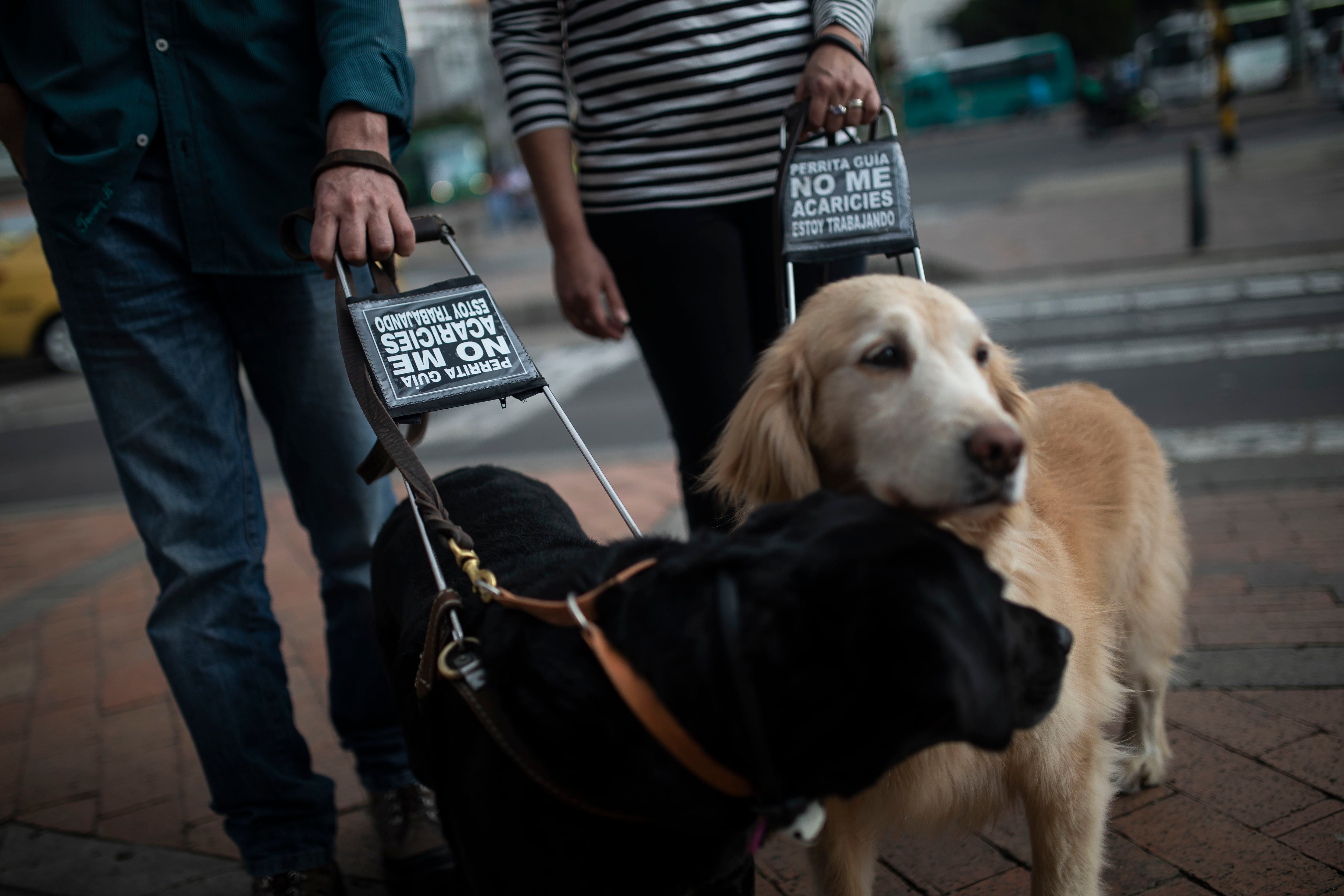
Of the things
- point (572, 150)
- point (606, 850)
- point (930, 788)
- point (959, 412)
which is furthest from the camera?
point (572, 150)

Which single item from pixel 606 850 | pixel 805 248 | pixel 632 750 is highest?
pixel 805 248

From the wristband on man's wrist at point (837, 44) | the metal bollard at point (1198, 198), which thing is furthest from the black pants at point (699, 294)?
the metal bollard at point (1198, 198)

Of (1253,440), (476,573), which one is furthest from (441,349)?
(1253,440)

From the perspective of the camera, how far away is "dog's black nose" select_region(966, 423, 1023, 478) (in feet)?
4.64

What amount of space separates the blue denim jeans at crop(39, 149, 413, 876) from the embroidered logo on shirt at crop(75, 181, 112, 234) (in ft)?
0.14

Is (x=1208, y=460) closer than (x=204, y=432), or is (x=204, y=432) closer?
(x=204, y=432)

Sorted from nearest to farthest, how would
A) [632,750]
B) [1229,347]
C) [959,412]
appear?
[632,750] < [959,412] < [1229,347]

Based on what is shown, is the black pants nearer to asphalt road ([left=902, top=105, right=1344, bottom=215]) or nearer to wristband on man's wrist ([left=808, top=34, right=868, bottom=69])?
wristband on man's wrist ([left=808, top=34, right=868, bottom=69])

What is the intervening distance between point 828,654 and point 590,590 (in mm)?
409

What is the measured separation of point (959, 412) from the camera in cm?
150

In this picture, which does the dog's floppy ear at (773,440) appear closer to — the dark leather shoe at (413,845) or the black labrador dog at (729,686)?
the black labrador dog at (729,686)

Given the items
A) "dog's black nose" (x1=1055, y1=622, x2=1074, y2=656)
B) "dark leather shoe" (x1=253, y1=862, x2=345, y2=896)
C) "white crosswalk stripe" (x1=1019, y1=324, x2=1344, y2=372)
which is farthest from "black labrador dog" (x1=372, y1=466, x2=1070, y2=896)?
"white crosswalk stripe" (x1=1019, y1=324, x2=1344, y2=372)

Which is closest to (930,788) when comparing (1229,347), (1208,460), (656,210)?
(656,210)

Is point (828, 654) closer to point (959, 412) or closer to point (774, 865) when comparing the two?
point (959, 412)
